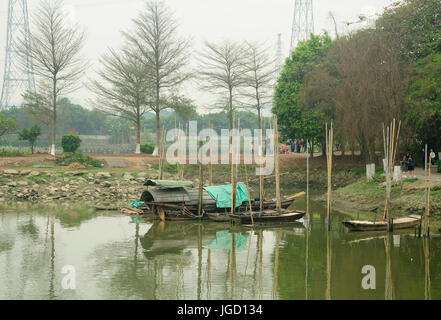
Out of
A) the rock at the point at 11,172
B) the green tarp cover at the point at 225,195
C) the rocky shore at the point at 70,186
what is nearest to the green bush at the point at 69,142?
the rocky shore at the point at 70,186

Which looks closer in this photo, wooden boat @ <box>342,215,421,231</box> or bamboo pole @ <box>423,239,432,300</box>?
bamboo pole @ <box>423,239,432,300</box>

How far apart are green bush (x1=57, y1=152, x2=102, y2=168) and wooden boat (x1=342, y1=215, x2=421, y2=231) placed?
23.0 meters

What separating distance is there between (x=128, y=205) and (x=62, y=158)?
40.0 ft

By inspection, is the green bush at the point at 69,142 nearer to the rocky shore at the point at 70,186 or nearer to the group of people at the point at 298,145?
the rocky shore at the point at 70,186

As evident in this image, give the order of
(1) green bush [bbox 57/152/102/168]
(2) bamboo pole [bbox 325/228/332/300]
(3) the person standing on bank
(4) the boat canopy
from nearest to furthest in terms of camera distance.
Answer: (2) bamboo pole [bbox 325/228/332/300], (4) the boat canopy, (3) the person standing on bank, (1) green bush [bbox 57/152/102/168]

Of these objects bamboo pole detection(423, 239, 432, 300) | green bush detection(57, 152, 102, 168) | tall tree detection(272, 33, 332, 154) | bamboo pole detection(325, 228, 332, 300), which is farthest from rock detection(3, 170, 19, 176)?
bamboo pole detection(423, 239, 432, 300)

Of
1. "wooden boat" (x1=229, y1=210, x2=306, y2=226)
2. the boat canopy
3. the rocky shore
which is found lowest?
"wooden boat" (x1=229, y1=210, x2=306, y2=226)

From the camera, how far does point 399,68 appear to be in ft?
95.3

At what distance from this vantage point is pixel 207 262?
50.1 ft

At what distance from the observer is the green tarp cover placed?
2323 centimetres

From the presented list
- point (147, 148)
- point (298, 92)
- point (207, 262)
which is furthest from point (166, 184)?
point (147, 148)

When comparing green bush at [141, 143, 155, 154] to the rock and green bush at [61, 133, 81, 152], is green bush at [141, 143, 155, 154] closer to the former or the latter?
green bush at [61, 133, 81, 152]

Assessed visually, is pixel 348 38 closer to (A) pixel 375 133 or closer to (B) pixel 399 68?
(B) pixel 399 68
